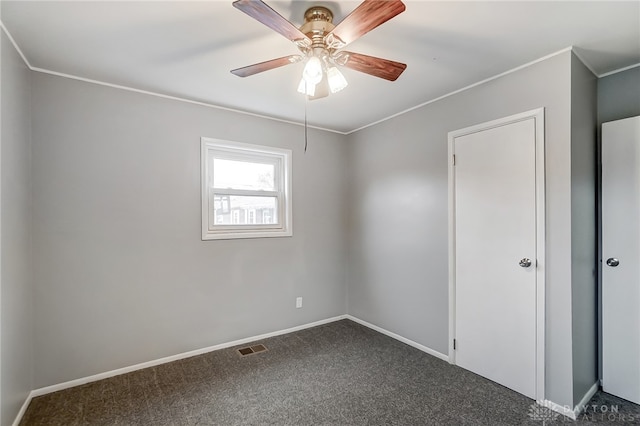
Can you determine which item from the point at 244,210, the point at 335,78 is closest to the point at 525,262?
the point at 335,78

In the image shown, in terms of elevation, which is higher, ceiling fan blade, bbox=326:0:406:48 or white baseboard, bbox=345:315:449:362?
ceiling fan blade, bbox=326:0:406:48

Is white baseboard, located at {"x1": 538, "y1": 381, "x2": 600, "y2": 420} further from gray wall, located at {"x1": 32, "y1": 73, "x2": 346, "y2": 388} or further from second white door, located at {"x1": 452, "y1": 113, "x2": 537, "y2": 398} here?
gray wall, located at {"x1": 32, "y1": 73, "x2": 346, "y2": 388}

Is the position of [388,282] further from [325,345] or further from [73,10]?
[73,10]

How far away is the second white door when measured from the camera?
229 cm

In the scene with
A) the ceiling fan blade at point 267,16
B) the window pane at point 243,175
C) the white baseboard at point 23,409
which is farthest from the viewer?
the window pane at point 243,175

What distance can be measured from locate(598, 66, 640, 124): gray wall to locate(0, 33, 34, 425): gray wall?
4.15 metres

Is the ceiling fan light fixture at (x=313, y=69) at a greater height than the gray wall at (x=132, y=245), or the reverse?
the ceiling fan light fixture at (x=313, y=69)

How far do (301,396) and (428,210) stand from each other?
2007mm

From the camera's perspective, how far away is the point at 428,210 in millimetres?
3057

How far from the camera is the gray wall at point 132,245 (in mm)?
2396

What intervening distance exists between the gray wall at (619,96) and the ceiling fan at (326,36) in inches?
72.6

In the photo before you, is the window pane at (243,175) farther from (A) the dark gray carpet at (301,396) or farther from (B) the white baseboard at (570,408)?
(B) the white baseboard at (570,408)

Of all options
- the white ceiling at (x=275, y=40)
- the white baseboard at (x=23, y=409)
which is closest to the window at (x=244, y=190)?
the white ceiling at (x=275, y=40)

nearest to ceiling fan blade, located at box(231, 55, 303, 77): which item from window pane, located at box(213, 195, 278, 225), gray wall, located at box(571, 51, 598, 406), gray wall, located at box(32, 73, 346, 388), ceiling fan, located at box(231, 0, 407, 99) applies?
ceiling fan, located at box(231, 0, 407, 99)
